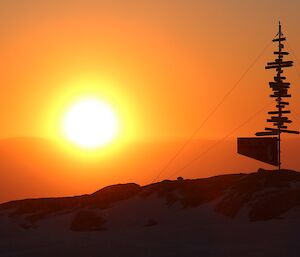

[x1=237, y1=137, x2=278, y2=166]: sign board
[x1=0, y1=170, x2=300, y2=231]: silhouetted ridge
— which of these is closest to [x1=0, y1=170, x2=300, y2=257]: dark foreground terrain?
A: [x1=0, y1=170, x2=300, y2=231]: silhouetted ridge

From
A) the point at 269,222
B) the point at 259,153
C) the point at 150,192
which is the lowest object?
the point at 269,222

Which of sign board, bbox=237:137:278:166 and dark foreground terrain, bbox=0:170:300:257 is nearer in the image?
dark foreground terrain, bbox=0:170:300:257

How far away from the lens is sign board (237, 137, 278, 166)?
68.9m

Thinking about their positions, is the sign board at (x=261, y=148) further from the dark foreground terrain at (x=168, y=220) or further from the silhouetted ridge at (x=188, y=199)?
the dark foreground terrain at (x=168, y=220)

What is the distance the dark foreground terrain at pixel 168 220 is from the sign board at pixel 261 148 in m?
1.64

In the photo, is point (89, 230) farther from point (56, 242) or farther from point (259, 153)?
point (259, 153)

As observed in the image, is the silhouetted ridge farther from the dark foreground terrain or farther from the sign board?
the sign board

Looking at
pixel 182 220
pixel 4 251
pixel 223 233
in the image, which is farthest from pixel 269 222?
pixel 4 251

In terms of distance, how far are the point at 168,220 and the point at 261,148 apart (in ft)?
46.1

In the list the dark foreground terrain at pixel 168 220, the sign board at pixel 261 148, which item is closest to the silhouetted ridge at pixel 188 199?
the dark foreground terrain at pixel 168 220

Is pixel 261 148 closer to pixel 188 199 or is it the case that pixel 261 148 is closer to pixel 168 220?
pixel 188 199

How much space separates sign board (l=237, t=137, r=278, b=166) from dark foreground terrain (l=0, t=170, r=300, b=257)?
164 cm

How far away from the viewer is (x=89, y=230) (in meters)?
62.5

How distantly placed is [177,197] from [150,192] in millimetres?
3738
